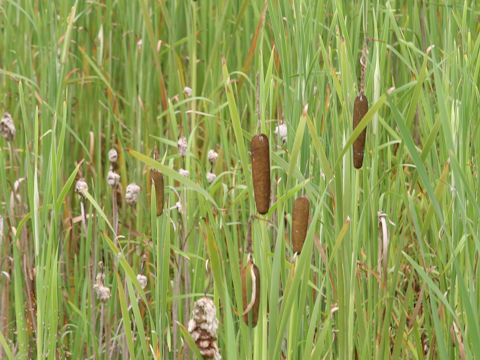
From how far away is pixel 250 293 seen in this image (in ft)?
2.98

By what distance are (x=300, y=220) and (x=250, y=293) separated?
0.35ft

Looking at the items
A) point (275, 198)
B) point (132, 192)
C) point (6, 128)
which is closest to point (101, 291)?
point (132, 192)

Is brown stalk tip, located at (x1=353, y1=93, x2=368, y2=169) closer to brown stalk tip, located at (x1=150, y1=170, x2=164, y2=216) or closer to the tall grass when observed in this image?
the tall grass

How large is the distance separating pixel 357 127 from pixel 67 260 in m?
1.23

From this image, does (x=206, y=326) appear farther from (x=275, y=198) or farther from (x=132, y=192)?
(x=132, y=192)

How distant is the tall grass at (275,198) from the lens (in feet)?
3.42

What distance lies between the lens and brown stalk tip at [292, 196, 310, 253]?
92 centimetres

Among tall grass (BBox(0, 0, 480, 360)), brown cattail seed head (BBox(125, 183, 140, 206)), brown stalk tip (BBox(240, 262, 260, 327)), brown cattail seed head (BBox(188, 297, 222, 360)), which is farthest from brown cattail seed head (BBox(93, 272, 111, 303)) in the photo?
brown stalk tip (BBox(240, 262, 260, 327))

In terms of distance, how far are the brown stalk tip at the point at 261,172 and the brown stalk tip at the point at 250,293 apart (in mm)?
71

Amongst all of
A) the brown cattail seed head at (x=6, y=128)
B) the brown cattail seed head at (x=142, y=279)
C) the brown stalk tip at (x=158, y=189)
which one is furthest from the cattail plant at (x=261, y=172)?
the brown cattail seed head at (x=6, y=128)

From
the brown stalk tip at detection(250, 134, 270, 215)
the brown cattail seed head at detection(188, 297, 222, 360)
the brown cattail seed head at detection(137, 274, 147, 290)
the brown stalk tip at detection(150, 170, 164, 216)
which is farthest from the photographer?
the brown cattail seed head at detection(137, 274, 147, 290)

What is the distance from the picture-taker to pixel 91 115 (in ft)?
7.55

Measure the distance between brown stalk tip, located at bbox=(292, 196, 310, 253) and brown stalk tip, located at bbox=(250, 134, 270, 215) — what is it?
5cm

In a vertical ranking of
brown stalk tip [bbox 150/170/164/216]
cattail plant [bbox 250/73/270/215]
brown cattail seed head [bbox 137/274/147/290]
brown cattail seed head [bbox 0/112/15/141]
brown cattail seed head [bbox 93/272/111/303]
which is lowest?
brown cattail seed head [bbox 93/272/111/303]
